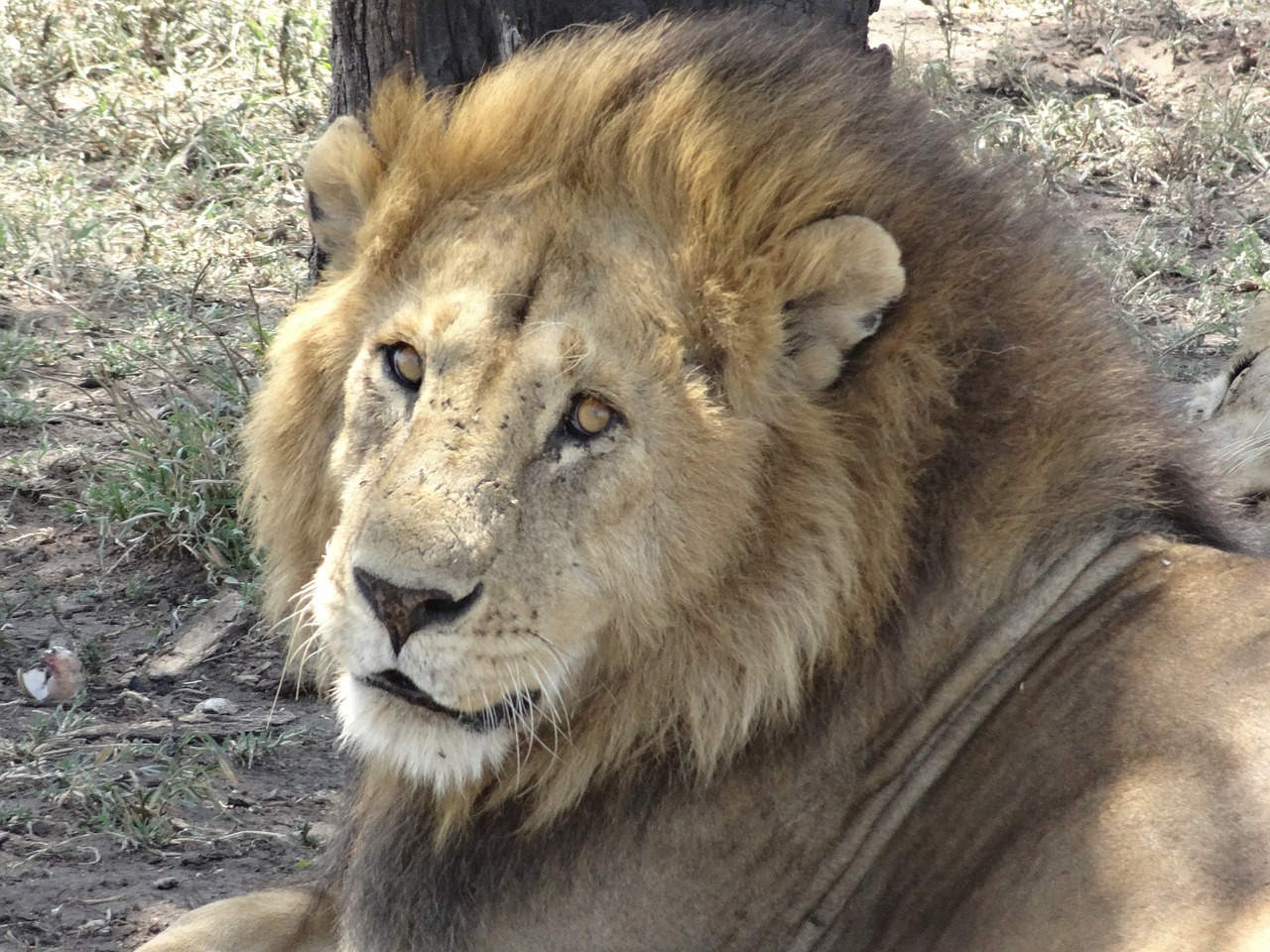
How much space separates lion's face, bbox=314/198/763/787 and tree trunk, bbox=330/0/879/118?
1.56m

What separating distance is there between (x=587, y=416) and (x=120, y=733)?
2264 millimetres

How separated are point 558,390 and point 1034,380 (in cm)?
97

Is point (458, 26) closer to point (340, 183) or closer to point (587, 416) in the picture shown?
point (340, 183)

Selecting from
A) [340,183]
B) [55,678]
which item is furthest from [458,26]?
[55,678]

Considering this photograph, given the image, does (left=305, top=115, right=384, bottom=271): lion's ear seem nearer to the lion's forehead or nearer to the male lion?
the male lion

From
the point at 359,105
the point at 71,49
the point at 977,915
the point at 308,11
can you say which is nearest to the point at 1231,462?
the point at 977,915

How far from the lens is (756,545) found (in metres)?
3.04

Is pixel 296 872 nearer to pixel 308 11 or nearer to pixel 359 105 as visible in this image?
pixel 359 105

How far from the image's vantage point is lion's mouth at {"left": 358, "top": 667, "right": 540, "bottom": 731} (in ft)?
9.49

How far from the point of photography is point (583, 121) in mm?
3145

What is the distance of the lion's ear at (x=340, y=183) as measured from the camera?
3.32 metres

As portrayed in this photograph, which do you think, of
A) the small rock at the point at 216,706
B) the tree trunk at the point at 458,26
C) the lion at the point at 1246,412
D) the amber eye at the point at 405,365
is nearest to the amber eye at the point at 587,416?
the amber eye at the point at 405,365

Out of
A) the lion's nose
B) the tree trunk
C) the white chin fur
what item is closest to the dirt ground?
the white chin fur

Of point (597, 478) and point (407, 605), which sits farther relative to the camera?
point (597, 478)
